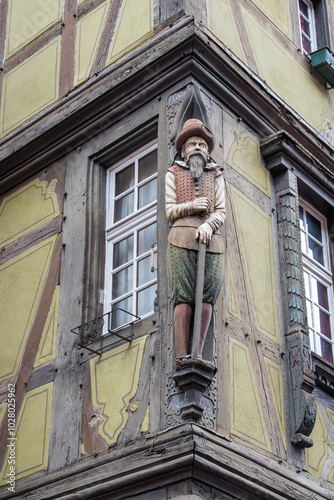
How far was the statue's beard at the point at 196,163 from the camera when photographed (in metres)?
7.95

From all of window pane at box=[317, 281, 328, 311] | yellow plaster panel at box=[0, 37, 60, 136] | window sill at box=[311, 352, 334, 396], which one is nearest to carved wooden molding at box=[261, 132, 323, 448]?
window sill at box=[311, 352, 334, 396]

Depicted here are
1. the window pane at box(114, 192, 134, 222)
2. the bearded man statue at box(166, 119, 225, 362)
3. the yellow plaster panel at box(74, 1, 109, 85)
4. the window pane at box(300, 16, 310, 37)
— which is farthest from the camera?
the window pane at box(300, 16, 310, 37)

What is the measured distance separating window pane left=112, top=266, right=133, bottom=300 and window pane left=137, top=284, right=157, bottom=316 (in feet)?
0.72

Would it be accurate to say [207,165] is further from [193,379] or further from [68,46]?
[68,46]

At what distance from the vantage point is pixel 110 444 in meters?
7.63

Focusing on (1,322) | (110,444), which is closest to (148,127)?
(1,322)

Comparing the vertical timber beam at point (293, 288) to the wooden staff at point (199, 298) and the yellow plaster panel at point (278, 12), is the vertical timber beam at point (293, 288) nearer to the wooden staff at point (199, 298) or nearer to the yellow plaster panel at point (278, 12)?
the wooden staff at point (199, 298)

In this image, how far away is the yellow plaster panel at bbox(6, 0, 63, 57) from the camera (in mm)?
11078

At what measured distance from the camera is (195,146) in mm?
8102

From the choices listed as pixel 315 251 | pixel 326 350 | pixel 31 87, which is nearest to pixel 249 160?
pixel 315 251

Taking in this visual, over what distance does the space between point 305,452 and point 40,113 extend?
4668mm

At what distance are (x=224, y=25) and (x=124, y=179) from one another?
5.96 ft

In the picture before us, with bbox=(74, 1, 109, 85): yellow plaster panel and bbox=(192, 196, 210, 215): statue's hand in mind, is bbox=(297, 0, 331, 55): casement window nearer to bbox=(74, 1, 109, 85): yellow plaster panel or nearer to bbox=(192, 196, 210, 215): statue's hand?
bbox=(74, 1, 109, 85): yellow plaster panel

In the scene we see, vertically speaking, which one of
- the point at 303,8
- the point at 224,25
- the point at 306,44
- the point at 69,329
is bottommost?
the point at 69,329
